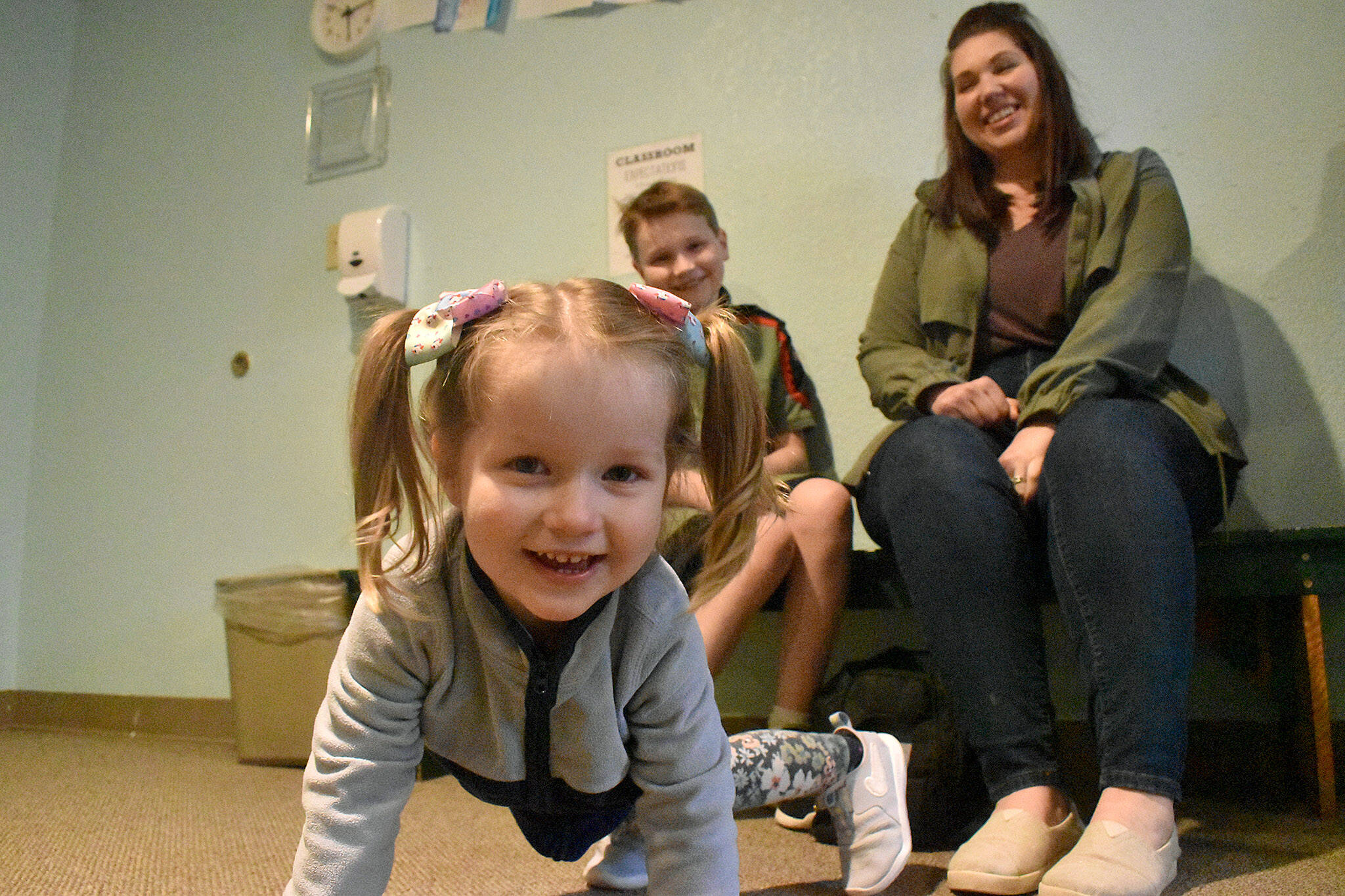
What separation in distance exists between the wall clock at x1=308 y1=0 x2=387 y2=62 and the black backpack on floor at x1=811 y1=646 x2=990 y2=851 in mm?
1618

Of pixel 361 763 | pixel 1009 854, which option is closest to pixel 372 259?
pixel 361 763

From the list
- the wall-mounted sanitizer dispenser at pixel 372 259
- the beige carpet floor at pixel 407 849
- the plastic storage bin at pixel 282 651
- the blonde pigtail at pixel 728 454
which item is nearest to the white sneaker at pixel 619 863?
the beige carpet floor at pixel 407 849

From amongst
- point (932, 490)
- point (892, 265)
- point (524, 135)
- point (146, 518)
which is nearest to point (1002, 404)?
point (932, 490)

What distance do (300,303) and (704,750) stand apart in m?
1.56

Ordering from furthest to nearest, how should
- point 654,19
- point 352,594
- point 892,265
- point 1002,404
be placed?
point 654,19
point 352,594
point 892,265
point 1002,404

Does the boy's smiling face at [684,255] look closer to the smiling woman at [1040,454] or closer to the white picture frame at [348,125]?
the smiling woman at [1040,454]

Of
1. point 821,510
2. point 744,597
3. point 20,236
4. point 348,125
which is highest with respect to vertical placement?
point 348,125

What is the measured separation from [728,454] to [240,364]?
1583 mm

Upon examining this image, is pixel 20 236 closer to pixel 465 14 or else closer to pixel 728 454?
pixel 465 14

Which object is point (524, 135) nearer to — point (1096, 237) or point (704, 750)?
point (1096, 237)

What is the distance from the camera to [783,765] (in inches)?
31.5

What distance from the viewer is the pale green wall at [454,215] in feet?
4.12

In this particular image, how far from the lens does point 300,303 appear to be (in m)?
1.89

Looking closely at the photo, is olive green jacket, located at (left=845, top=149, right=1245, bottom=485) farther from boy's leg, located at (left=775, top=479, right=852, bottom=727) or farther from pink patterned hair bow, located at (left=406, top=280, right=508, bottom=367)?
pink patterned hair bow, located at (left=406, top=280, right=508, bottom=367)
